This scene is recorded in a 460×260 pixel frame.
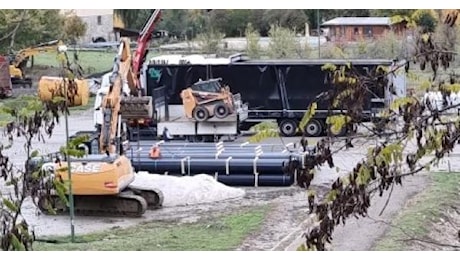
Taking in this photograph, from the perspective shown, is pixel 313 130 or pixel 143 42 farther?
pixel 143 42

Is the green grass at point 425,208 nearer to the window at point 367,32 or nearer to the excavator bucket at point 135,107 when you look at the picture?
the excavator bucket at point 135,107

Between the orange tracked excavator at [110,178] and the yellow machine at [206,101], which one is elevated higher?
the yellow machine at [206,101]

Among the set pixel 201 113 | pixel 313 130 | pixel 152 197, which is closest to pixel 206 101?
pixel 201 113

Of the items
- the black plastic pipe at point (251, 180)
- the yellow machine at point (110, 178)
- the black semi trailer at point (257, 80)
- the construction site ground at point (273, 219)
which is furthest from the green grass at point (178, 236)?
the black semi trailer at point (257, 80)

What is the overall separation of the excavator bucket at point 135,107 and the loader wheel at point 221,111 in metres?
3.15

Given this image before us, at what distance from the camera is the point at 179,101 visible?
2438 centimetres

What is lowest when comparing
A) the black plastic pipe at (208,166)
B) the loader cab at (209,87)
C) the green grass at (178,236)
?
the green grass at (178,236)

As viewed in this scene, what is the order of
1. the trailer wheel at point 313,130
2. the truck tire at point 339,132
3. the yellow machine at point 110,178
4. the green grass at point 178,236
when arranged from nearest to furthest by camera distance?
the truck tire at point 339,132 < the trailer wheel at point 313,130 < the green grass at point 178,236 < the yellow machine at point 110,178

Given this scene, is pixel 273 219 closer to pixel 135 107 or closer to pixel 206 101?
pixel 135 107

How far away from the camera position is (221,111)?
2241 cm

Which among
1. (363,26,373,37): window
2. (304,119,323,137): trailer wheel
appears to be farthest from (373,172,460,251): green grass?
(363,26,373,37): window

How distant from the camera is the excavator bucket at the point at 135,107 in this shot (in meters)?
18.2

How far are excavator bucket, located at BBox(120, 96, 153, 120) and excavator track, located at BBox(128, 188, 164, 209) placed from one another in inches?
108

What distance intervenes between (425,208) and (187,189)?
394 centimetres
